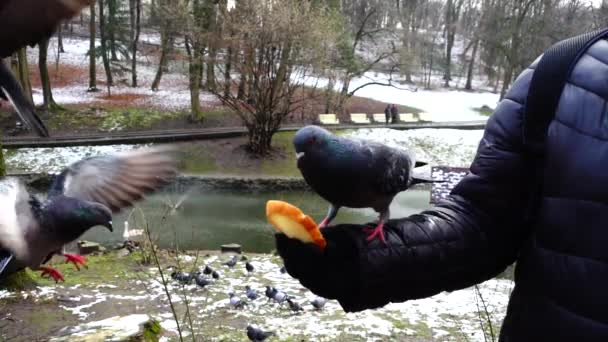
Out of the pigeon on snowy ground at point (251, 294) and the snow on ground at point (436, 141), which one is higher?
the pigeon on snowy ground at point (251, 294)

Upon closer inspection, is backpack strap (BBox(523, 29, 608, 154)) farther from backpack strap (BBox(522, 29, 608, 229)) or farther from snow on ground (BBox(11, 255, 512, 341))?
snow on ground (BBox(11, 255, 512, 341))

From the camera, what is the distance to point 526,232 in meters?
1.49

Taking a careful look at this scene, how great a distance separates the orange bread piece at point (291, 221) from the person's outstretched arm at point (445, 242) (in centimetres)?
8

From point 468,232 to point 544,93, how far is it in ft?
1.30

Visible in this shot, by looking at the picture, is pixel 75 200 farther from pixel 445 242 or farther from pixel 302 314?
pixel 302 314

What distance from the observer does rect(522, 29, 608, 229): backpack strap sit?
1356 millimetres

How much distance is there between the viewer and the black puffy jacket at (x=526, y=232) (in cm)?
129

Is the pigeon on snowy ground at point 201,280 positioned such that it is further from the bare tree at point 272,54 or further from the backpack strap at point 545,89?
the bare tree at point 272,54

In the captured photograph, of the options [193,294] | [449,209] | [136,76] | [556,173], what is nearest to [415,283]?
[449,209]

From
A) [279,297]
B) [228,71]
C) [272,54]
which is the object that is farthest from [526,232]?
[228,71]

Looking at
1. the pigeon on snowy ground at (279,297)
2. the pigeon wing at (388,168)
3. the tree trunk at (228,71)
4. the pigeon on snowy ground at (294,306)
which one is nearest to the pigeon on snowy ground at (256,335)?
the pigeon on snowy ground at (294,306)

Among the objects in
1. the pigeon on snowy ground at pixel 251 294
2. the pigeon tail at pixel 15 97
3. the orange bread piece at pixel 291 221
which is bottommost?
the pigeon on snowy ground at pixel 251 294

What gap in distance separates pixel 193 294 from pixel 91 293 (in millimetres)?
1240

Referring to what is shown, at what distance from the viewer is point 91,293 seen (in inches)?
273
